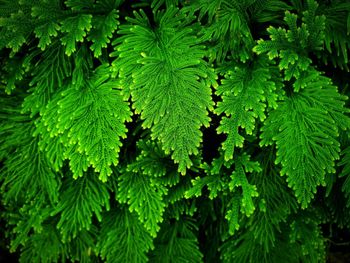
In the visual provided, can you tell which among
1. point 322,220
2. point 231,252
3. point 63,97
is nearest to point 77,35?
point 63,97

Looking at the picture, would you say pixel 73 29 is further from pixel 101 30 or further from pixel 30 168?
pixel 30 168

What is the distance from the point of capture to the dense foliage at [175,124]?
1.77 metres

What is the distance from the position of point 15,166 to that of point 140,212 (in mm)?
842

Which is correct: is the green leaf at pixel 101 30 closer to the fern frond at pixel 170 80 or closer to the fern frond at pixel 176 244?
the fern frond at pixel 170 80

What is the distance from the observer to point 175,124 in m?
1.67

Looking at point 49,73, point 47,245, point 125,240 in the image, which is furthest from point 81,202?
point 49,73

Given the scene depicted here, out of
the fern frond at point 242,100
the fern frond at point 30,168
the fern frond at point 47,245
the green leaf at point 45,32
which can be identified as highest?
the green leaf at point 45,32

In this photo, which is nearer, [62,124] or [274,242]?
[62,124]

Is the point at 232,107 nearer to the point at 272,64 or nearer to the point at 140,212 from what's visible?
the point at 272,64

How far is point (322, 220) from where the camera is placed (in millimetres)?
2363

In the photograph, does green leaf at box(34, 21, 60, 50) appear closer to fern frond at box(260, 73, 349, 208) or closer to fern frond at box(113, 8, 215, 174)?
fern frond at box(113, 8, 215, 174)

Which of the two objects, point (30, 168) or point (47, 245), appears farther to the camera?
point (47, 245)

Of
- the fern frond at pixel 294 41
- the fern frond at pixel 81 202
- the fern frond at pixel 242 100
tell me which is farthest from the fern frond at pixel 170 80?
the fern frond at pixel 81 202

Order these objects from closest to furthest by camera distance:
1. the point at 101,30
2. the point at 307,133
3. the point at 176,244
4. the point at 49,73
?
the point at 307,133
the point at 101,30
the point at 49,73
the point at 176,244
